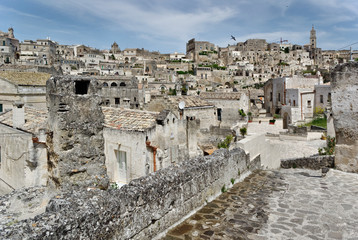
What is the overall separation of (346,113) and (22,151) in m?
10.8

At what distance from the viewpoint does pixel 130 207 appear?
138 inches

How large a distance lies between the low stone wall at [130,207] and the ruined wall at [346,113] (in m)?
3.87

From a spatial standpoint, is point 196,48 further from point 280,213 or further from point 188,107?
point 280,213

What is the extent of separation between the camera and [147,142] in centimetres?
995

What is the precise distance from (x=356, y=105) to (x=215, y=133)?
44.8ft

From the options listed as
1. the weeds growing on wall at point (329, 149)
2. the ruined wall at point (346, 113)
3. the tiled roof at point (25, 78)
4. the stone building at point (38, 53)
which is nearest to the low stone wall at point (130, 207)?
the ruined wall at point (346, 113)

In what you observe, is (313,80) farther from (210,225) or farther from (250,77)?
(250,77)

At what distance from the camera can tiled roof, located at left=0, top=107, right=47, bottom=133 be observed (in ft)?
34.7

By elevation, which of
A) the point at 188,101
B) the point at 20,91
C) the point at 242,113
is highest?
the point at 20,91

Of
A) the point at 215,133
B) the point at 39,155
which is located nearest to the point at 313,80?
the point at 215,133

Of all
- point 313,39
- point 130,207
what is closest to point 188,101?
point 130,207

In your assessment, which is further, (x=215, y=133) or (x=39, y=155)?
(x=215, y=133)

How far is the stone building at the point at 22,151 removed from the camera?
1000 cm

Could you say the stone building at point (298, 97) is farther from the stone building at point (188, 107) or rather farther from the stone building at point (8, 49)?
the stone building at point (8, 49)
